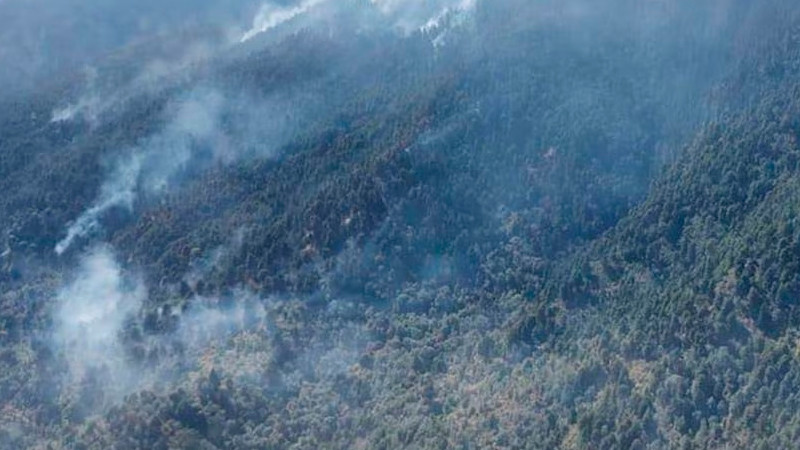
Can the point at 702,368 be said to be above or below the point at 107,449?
below

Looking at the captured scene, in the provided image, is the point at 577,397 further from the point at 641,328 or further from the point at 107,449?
the point at 107,449

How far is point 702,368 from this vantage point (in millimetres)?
157500

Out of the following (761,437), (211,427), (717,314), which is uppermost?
(211,427)

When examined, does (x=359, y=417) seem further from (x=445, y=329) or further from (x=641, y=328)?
(x=641, y=328)

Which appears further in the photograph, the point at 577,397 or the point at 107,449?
the point at 107,449

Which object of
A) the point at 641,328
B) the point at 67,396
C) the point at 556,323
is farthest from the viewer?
the point at 67,396

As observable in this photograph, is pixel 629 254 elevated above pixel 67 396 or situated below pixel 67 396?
below

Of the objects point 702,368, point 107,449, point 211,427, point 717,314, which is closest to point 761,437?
point 702,368

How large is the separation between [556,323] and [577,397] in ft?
72.8

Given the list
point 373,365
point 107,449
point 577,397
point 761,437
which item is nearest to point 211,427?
point 107,449

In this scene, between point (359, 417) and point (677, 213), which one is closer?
point (359, 417)

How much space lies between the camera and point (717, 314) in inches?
Answer: 6521

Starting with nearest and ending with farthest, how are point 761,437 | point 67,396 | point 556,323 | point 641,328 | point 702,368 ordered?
point 761,437
point 702,368
point 641,328
point 556,323
point 67,396

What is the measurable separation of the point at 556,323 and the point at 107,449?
238 feet
